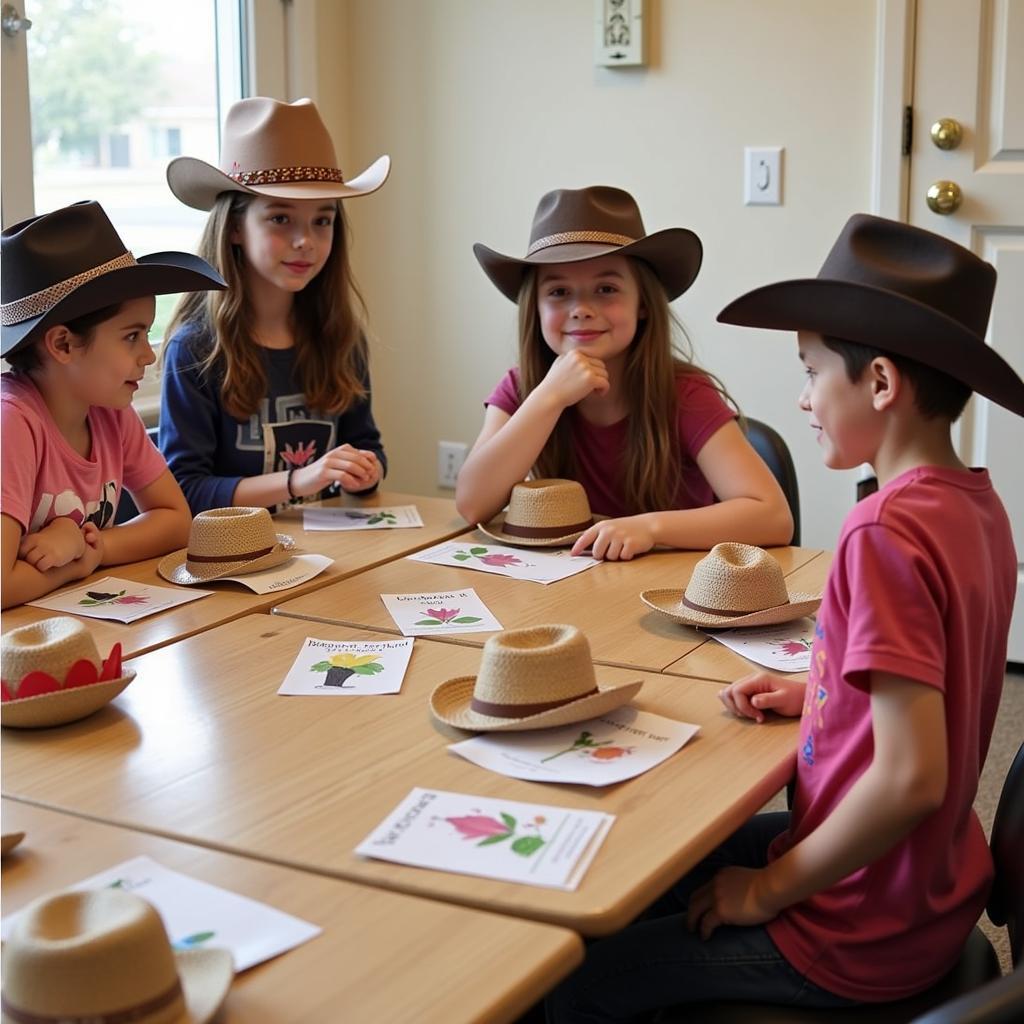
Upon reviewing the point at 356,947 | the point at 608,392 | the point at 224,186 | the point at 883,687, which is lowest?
the point at 356,947

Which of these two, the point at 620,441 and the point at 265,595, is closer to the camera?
the point at 265,595

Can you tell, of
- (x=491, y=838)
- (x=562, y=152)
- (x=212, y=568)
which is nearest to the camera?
(x=491, y=838)

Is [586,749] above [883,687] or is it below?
below

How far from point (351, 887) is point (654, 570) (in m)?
1.05

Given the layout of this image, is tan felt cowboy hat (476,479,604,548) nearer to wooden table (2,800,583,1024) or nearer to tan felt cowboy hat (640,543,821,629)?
tan felt cowboy hat (640,543,821,629)

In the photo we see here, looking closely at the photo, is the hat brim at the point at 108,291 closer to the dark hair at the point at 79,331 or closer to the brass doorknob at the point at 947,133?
the dark hair at the point at 79,331

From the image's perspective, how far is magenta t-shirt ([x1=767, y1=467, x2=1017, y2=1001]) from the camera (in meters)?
1.26

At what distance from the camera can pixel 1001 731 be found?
316cm

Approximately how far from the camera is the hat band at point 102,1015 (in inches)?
35.0

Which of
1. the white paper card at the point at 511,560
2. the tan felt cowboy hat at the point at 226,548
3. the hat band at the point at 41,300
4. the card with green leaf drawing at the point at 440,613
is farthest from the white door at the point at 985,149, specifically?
the hat band at the point at 41,300

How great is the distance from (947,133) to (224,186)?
1.72m

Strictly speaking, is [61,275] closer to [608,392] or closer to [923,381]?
[608,392]

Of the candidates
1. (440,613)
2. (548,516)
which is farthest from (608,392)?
(440,613)

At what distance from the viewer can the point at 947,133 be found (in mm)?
3273
